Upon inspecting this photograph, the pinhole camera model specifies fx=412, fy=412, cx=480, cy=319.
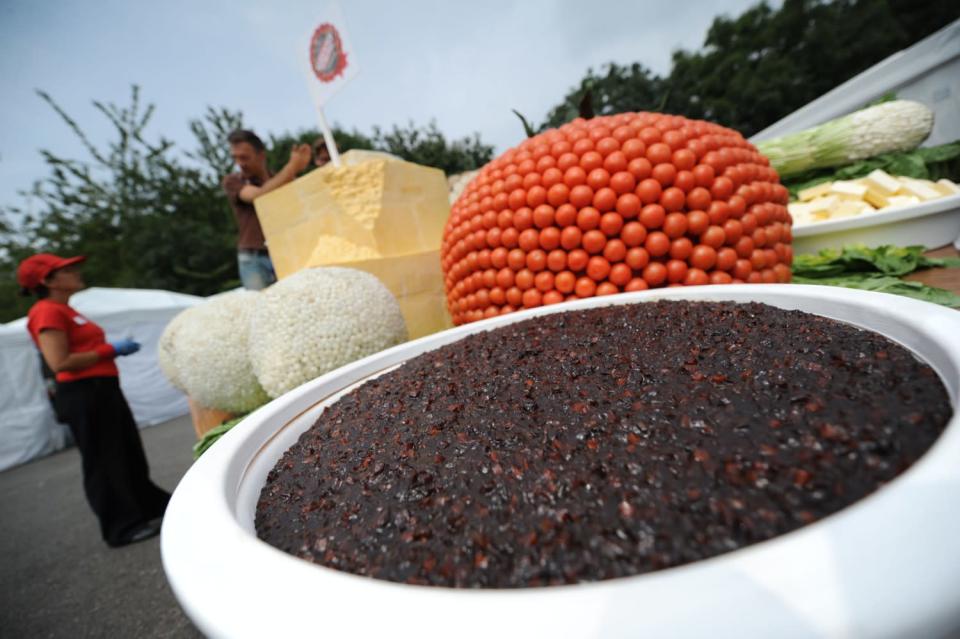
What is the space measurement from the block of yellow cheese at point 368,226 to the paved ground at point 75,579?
5.45ft

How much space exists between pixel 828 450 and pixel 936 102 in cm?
985

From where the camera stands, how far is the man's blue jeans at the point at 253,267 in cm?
270

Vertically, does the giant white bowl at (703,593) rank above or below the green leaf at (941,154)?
above

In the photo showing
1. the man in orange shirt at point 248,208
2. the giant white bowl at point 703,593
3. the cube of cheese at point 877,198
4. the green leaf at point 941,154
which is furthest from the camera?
the green leaf at point 941,154

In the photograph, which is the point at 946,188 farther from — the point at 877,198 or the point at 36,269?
the point at 36,269

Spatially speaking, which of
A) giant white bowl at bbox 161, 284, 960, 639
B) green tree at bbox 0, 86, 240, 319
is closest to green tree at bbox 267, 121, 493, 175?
green tree at bbox 0, 86, 240, 319

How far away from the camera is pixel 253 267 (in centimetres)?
271

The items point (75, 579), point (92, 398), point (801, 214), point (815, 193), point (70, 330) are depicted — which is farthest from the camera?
point (75, 579)

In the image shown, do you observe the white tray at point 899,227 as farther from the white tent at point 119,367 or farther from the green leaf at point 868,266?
the white tent at point 119,367

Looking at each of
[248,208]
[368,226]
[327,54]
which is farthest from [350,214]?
[248,208]

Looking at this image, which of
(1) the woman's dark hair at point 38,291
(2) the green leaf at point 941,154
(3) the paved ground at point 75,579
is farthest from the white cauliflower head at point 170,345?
(2) the green leaf at point 941,154

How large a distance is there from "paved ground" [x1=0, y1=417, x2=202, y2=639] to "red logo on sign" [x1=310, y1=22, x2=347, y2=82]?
234 cm

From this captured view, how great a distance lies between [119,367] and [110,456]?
6184 mm

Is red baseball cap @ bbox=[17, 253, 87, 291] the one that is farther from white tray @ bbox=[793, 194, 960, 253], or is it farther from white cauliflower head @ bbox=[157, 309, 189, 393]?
white tray @ bbox=[793, 194, 960, 253]
